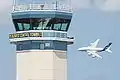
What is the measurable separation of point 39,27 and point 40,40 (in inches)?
74.8

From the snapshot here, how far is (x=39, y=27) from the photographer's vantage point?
311ft

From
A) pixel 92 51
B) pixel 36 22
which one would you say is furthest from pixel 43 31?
pixel 92 51

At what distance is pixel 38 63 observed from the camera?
93.8 m

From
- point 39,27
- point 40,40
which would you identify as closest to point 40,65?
point 40,40

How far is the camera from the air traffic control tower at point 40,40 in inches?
3693

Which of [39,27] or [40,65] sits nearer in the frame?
[40,65]

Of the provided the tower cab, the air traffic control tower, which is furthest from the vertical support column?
the tower cab

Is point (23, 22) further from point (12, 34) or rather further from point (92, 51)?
point (92, 51)

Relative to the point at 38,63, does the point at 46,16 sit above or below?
above

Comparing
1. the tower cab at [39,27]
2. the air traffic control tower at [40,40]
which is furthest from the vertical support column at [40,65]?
the tower cab at [39,27]

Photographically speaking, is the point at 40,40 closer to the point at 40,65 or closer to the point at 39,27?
the point at 39,27

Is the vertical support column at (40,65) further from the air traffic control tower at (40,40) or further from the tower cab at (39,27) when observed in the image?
the tower cab at (39,27)

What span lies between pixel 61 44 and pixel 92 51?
11102mm

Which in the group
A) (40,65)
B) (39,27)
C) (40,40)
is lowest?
(40,65)
